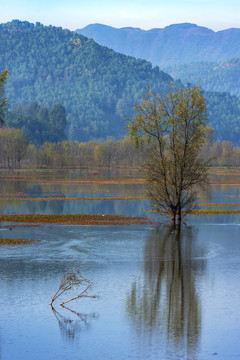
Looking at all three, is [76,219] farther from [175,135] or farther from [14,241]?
[14,241]

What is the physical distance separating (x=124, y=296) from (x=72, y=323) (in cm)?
463

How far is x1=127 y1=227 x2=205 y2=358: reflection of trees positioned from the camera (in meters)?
22.6

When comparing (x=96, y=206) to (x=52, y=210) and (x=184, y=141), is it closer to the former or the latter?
(x=52, y=210)

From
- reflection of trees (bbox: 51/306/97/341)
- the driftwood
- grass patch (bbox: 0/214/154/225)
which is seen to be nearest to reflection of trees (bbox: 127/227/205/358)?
reflection of trees (bbox: 51/306/97/341)

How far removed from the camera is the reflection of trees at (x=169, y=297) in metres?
22.6

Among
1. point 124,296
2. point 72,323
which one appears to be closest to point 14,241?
point 124,296

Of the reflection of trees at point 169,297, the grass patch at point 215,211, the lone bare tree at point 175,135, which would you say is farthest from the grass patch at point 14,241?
the grass patch at point 215,211

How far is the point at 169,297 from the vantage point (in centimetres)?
2750

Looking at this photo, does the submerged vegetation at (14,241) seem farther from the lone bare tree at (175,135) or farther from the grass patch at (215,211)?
the grass patch at (215,211)

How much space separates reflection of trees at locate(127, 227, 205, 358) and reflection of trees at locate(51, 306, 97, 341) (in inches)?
71.2

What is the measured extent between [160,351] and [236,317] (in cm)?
524

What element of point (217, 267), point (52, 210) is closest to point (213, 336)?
point (217, 267)

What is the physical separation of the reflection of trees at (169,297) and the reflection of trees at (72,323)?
5.93ft

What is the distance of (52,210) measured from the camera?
6806cm
